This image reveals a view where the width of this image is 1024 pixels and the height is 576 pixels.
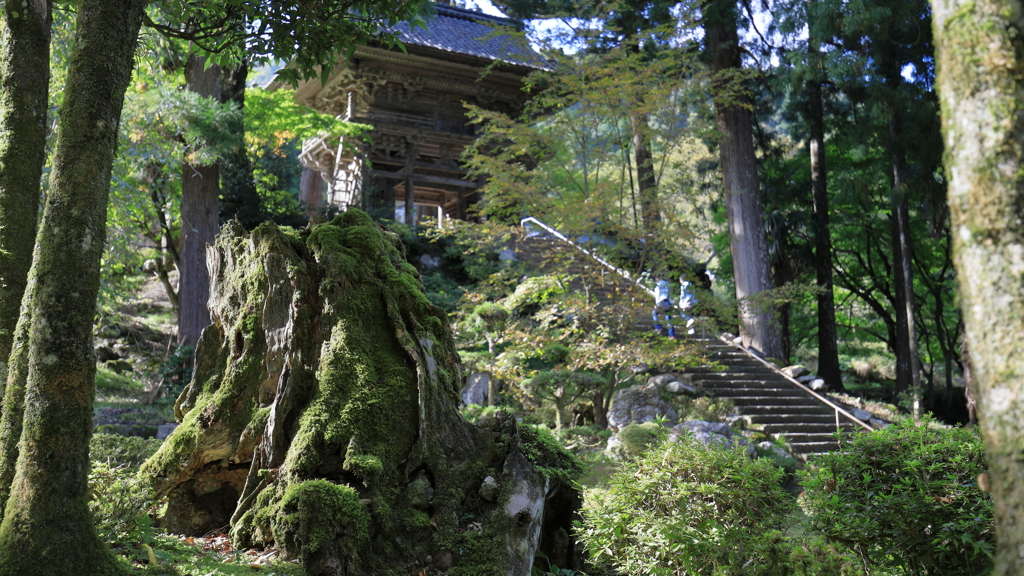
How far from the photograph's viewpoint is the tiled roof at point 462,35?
17888mm

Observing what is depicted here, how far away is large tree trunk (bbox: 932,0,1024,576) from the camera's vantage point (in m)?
1.37

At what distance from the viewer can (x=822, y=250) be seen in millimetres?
16734

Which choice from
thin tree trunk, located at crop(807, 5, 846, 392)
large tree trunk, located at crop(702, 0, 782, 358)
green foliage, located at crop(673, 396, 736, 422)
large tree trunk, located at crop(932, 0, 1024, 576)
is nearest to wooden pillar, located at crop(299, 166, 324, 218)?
large tree trunk, located at crop(702, 0, 782, 358)

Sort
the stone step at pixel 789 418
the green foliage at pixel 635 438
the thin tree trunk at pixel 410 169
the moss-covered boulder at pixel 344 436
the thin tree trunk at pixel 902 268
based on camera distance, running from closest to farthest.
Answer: the moss-covered boulder at pixel 344 436, the green foliage at pixel 635 438, the stone step at pixel 789 418, the thin tree trunk at pixel 902 268, the thin tree trunk at pixel 410 169

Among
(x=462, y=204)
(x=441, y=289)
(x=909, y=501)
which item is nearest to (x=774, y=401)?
(x=441, y=289)

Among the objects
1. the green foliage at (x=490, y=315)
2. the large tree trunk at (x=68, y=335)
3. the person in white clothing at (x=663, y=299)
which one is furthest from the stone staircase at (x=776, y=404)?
the large tree trunk at (x=68, y=335)

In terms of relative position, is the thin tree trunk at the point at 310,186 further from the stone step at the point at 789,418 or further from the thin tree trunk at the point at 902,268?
the thin tree trunk at the point at 902,268

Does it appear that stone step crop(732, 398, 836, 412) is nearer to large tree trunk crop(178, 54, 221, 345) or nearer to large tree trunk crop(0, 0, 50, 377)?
large tree trunk crop(178, 54, 221, 345)

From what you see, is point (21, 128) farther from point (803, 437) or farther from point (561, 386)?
point (803, 437)

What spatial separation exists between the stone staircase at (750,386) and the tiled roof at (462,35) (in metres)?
7.03

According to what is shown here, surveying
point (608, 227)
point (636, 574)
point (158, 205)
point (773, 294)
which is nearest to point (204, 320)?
point (158, 205)

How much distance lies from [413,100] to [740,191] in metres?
9.75

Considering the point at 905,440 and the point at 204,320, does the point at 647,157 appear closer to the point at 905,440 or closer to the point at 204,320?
the point at 204,320

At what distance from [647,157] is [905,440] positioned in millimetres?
12421
